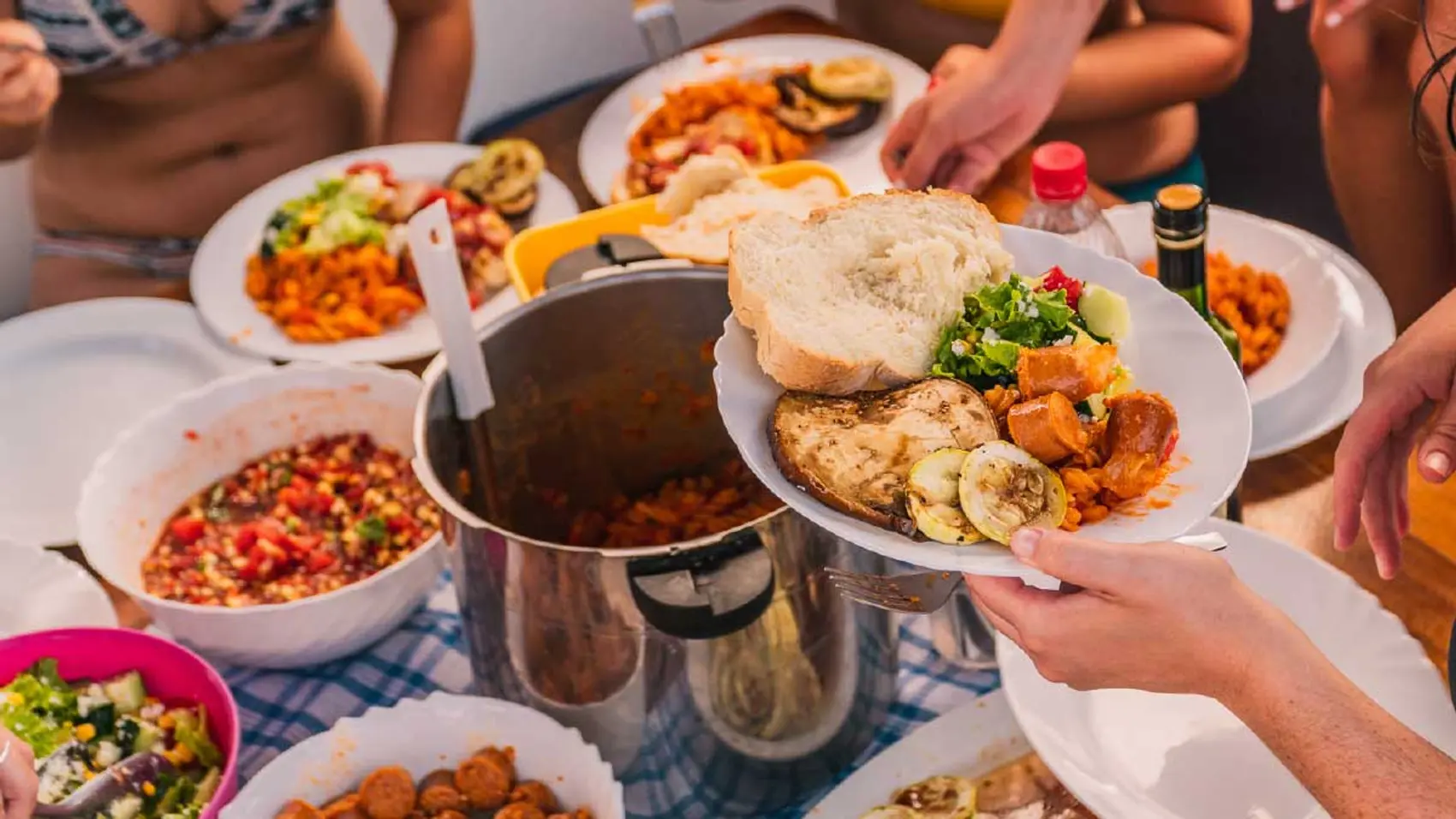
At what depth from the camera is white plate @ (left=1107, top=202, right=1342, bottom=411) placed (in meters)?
1.67

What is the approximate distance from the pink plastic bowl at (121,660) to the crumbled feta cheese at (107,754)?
76mm

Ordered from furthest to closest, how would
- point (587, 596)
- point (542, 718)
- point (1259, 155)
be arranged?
point (1259, 155) → point (542, 718) → point (587, 596)

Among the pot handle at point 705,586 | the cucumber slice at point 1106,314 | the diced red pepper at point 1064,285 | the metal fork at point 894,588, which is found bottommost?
the metal fork at point 894,588

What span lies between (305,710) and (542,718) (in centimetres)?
37

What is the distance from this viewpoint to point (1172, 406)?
3.55ft

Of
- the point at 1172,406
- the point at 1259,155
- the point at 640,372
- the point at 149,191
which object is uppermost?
the point at 1172,406

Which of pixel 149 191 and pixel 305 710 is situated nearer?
pixel 305 710

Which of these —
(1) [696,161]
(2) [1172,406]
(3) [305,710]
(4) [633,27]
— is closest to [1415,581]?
(2) [1172,406]

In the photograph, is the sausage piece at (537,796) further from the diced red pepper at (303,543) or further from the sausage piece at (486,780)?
the diced red pepper at (303,543)

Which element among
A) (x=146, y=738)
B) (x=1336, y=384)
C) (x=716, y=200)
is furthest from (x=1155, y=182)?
(x=146, y=738)

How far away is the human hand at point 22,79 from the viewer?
213cm

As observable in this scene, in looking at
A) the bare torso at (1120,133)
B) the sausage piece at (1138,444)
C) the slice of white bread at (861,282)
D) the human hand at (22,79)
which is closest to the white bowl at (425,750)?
the slice of white bread at (861,282)

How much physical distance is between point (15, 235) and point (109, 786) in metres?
2.50

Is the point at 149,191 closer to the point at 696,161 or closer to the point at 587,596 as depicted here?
the point at 696,161
